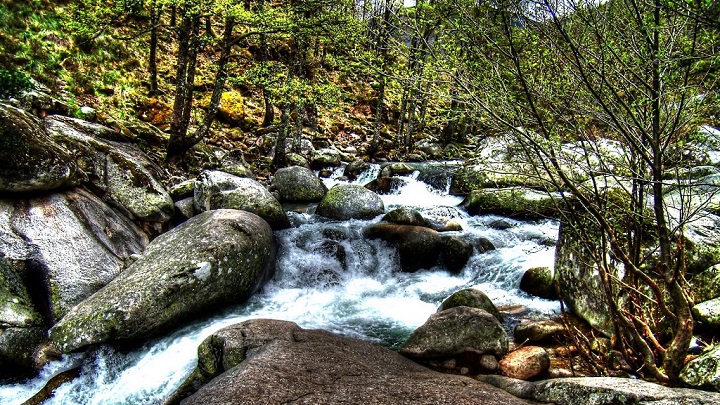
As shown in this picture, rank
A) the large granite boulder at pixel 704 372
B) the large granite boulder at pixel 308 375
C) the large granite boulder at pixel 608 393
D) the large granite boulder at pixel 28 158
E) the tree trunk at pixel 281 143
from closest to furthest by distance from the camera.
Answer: the large granite boulder at pixel 608 393 → the large granite boulder at pixel 704 372 → the large granite boulder at pixel 308 375 → the large granite boulder at pixel 28 158 → the tree trunk at pixel 281 143

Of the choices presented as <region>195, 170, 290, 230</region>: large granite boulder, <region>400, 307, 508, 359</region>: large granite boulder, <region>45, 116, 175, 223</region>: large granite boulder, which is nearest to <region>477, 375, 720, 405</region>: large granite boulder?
<region>400, 307, 508, 359</region>: large granite boulder

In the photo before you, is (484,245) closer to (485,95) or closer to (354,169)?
(485,95)

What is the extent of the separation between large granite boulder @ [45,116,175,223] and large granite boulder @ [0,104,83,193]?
2.65 feet

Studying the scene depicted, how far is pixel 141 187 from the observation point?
8.70 metres

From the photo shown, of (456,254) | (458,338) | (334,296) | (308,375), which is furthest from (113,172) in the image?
(456,254)

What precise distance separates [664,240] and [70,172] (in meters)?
9.40

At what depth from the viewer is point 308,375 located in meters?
3.72

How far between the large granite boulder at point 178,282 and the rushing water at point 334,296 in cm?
31

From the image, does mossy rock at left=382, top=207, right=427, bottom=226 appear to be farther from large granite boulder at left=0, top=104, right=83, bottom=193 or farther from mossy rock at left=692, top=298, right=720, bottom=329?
large granite boulder at left=0, top=104, right=83, bottom=193

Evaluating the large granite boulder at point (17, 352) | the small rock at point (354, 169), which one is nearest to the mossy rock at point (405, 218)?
the small rock at point (354, 169)

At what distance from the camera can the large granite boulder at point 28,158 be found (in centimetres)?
625

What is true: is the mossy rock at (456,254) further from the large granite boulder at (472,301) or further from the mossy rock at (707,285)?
the mossy rock at (707,285)

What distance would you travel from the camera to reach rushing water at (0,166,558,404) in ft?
17.4

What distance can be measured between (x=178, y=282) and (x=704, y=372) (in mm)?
6849
